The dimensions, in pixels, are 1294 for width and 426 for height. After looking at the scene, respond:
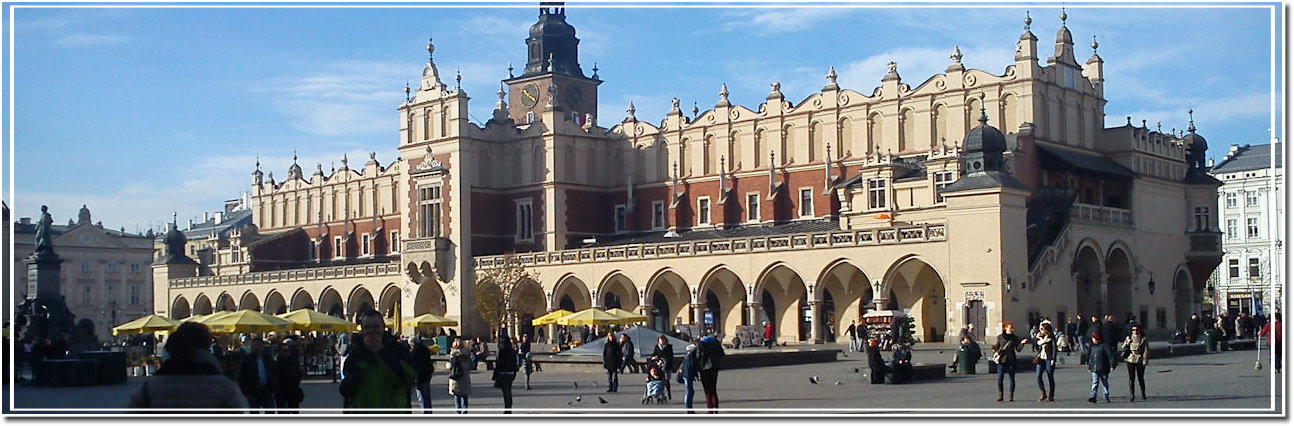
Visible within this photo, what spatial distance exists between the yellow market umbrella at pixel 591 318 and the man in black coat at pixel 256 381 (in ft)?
99.6

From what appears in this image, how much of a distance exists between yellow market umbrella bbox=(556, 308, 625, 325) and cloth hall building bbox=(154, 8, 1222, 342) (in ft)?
29.7

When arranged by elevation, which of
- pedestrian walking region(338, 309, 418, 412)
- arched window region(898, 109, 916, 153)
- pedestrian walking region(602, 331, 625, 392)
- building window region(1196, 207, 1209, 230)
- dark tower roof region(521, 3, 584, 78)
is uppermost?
dark tower roof region(521, 3, 584, 78)

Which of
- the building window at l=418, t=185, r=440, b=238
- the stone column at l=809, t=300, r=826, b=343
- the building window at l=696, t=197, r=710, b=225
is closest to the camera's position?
the stone column at l=809, t=300, r=826, b=343

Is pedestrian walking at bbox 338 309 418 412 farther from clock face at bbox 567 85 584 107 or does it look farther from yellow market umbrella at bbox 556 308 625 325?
clock face at bbox 567 85 584 107

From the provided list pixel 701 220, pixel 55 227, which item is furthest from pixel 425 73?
pixel 55 227

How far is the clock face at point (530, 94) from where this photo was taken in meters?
97.4

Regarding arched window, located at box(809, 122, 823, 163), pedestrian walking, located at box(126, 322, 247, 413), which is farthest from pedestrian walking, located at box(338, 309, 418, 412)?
arched window, located at box(809, 122, 823, 163)

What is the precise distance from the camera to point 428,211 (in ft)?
236

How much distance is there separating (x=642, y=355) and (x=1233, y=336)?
21559mm

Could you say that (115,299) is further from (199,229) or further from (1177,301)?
(1177,301)

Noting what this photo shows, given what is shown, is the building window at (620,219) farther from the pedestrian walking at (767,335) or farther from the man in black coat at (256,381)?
the man in black coat at (256,381)

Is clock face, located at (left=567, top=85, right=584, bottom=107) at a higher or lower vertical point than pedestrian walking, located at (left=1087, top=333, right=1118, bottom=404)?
higher

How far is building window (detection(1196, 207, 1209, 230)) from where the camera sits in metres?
62.5

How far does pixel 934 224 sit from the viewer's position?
5228 cm
